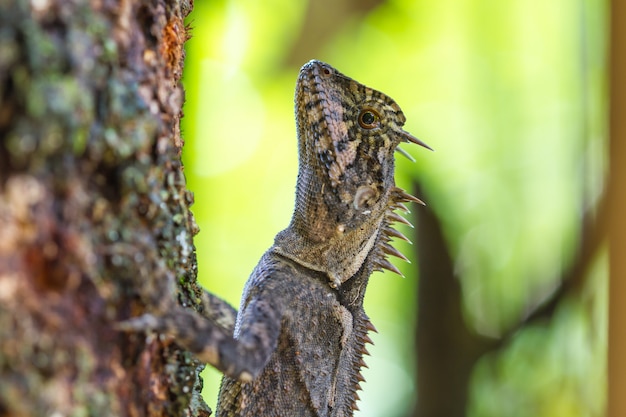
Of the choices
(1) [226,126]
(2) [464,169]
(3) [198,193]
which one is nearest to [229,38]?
(1) [226,126]

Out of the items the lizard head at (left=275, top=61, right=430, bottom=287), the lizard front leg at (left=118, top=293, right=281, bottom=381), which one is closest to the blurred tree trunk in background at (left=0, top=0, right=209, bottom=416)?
the lizard front leg at (left=118, top=293, right=281, bottom=381)

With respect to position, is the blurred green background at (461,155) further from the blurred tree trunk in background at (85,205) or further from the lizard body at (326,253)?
the blurred tree trunk in background at (85,205)

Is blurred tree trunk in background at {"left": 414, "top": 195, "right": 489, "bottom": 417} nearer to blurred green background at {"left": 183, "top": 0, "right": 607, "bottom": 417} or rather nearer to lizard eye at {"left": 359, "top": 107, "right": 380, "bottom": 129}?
blurred green background at {"left": 183, "top": 0, "right": 607, "bottom": 417}

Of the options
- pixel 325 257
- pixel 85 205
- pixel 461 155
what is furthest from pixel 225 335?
pixel 461 155

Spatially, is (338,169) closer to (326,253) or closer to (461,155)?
(326,253)

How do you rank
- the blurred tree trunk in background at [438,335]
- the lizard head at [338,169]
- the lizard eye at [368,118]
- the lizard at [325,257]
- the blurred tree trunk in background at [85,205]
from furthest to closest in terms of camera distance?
the blurred tree trunk in background at [438,335]
the lizard eye at [368,118]
the lizard head at [338,169]
the lizard at [325,257]
the blurred tree trunk in background at [85,205]

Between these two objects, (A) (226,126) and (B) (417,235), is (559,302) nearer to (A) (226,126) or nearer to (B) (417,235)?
(B) (417,235)

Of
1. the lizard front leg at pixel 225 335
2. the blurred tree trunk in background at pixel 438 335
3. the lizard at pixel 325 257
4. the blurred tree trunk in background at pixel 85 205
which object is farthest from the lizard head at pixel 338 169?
the blurred tree trunk in background at pixel 438 335

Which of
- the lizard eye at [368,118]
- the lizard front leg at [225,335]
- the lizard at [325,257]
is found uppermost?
the lizard eye at [368,118]
